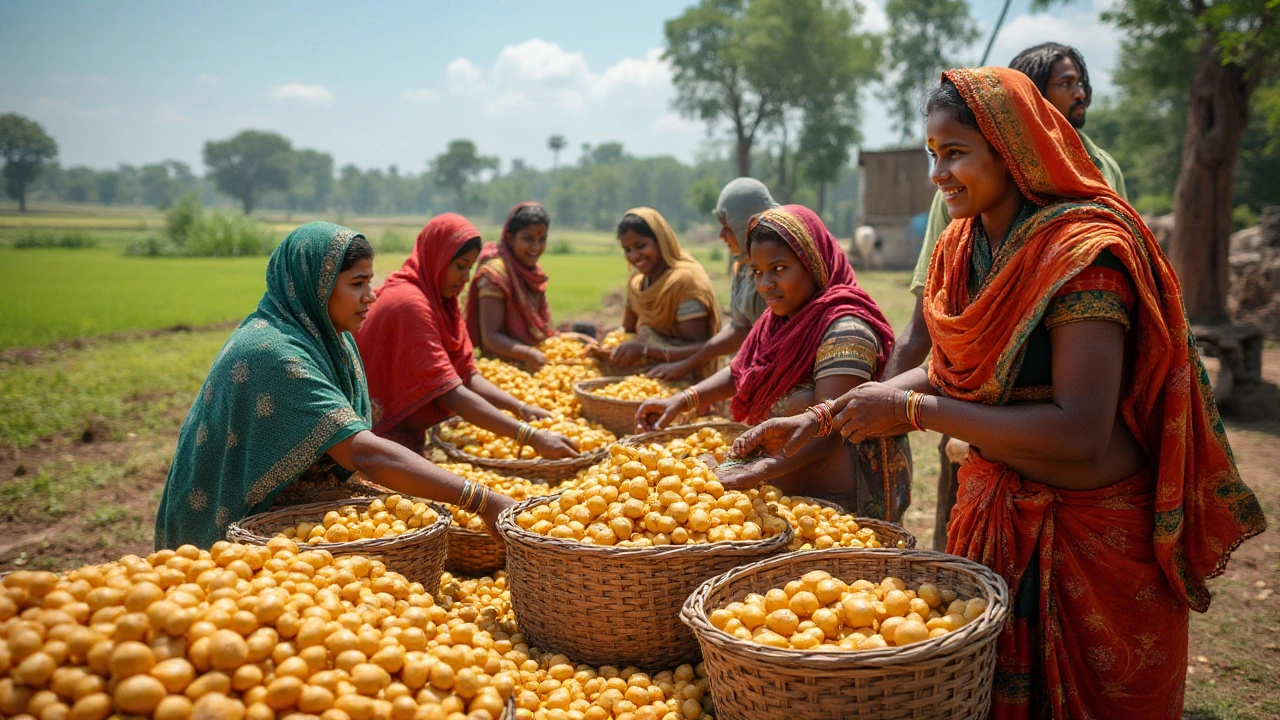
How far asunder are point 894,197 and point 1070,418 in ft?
102

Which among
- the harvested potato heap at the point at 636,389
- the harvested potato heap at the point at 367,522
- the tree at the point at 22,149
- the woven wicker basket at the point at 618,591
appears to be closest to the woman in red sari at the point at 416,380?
the harvested potato heap at the point at 636,389

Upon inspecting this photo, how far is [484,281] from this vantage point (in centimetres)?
639

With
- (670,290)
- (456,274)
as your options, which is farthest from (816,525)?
(670,290)

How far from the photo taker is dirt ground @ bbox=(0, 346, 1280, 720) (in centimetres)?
Result: 386

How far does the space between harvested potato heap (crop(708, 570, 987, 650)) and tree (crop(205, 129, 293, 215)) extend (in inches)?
4877

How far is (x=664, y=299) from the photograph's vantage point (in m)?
5.91

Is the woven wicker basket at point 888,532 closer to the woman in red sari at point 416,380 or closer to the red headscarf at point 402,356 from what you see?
the woman in red sari at point 416,380

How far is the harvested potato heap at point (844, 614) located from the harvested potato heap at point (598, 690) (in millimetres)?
426

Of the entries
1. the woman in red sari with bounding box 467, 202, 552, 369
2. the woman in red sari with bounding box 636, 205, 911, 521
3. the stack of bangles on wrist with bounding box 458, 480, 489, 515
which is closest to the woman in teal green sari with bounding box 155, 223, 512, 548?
the stack of bangles on wrist with bounding box 458, 480, 489, 515

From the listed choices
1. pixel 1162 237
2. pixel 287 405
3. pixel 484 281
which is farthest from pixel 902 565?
pixel 1162 237

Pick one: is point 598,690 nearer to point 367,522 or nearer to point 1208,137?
point 367,522

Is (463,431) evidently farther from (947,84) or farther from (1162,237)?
(1162,237)

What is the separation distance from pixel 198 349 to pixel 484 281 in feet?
36.7

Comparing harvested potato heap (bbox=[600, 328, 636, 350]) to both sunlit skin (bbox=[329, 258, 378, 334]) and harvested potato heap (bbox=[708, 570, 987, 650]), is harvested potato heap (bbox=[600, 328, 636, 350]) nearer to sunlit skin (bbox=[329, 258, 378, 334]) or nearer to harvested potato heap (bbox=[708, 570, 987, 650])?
sunlit skin (bbox=[329, 258, 378, 334])
